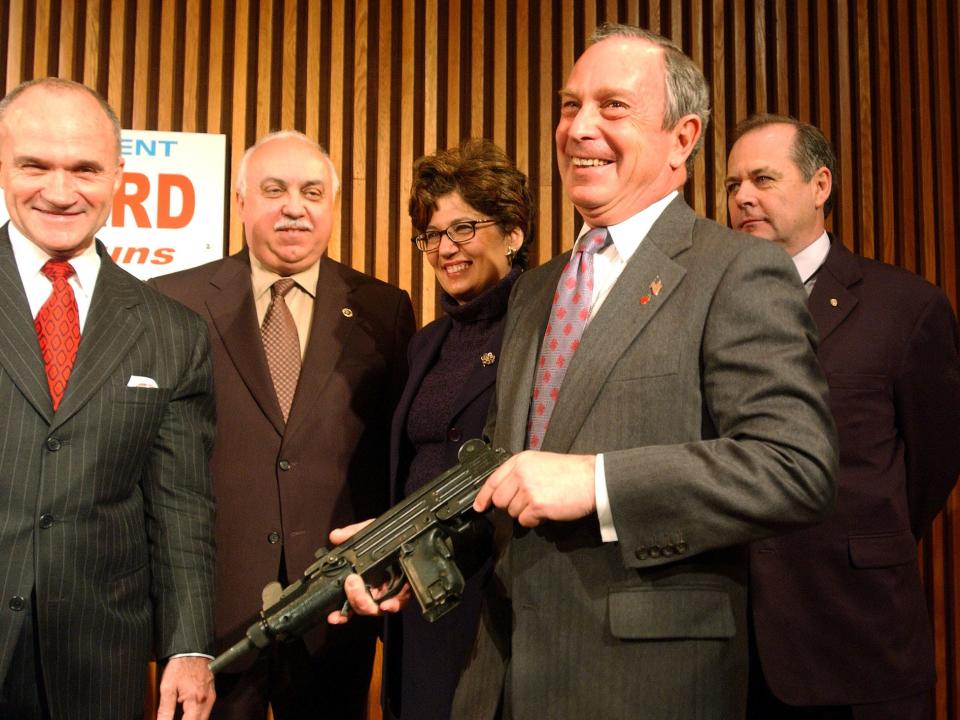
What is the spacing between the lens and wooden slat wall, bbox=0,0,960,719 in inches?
150

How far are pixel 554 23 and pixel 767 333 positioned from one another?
2.95m

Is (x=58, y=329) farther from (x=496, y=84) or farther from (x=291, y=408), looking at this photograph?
(x=496, y=84)

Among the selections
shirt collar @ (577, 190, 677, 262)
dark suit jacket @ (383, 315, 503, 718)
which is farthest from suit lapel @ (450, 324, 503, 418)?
shirt collar @ (577, 190, 677, 262)

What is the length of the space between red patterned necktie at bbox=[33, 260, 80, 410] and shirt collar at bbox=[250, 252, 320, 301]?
697 millimetres

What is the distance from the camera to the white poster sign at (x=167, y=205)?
370cm

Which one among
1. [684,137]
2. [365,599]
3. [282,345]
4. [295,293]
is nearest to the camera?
[365,599]

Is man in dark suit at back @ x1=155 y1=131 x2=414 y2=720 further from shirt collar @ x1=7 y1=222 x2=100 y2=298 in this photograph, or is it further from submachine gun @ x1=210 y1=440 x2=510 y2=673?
submachine gun @ x1=210 y1=440 x2=510 y2=673

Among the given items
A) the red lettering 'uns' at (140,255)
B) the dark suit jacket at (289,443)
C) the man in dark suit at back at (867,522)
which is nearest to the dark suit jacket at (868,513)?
the man in dark suit at back at (867,522)

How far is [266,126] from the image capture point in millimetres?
3820

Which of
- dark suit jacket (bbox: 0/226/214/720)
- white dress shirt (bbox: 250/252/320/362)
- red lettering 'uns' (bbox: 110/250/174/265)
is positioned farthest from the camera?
red lettering 'uns' (bbox: 110/250/174/265)

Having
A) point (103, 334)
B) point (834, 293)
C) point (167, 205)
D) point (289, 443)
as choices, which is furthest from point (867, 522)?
point (167, 205)

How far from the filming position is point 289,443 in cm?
251

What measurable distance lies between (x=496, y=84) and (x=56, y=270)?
235 centimetres

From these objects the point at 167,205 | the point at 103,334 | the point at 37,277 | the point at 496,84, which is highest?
the point at 496,84
